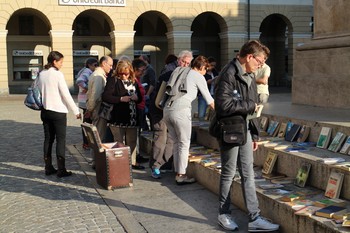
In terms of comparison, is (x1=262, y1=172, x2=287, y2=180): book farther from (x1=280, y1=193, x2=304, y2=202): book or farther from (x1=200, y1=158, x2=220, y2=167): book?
(x1=200, y1=158, x2=220, y2=167): book

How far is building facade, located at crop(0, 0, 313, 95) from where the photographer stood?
91.3 feet

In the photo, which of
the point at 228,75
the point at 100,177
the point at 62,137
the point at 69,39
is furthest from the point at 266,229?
the point at 69,39

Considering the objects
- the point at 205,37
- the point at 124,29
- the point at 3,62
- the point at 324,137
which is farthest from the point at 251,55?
the point at 205,37

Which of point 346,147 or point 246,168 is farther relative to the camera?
point 346,147

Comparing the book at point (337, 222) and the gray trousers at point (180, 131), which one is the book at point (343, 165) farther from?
the gray trousers at point (180, 131)

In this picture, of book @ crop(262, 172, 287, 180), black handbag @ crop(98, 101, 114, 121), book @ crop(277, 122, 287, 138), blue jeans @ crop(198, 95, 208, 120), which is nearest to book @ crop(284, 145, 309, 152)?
book @ crop(262, 172, 287, 180)

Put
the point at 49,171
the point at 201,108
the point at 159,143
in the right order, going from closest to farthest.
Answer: the point at 159,143, the point at 49,171, the point at 201,108

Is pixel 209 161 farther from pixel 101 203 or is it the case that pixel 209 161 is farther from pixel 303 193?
pixel 303 193

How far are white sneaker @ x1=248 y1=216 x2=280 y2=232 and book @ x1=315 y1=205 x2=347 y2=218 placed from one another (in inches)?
17.8

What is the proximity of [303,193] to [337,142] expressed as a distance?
39.1 inches

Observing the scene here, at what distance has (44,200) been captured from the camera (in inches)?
218

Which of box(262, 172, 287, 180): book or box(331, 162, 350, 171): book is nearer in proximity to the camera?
box(331, 162, 350, 171): book

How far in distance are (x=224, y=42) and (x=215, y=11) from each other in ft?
8.13

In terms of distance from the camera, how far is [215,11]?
1216 inches
